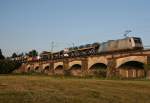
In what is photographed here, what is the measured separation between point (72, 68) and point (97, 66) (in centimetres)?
890

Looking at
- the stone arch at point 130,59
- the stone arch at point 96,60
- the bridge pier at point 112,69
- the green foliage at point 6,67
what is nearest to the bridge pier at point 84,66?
the stone arch at point 96,60

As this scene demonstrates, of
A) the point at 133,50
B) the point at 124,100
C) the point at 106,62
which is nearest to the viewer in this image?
the point at 124,100

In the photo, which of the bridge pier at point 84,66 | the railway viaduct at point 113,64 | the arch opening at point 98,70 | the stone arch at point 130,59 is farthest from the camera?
the bridge pier at point 84,66

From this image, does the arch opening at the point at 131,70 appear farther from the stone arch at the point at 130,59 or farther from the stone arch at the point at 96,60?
the stone arch at the point at 96,60

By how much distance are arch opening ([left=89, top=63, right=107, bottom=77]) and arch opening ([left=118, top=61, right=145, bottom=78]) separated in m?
3.33

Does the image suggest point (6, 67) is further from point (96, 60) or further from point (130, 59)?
point (130, 59)

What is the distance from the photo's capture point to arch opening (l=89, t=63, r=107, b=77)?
47.0 m

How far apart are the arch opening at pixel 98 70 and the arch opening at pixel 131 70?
333 cm

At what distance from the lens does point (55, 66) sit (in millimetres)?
67938

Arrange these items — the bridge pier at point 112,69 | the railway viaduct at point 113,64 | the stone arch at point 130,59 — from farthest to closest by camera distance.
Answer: the bridge pier at point 112,69
the railway viaduct at point 113,64
the stone arch at point 130,59

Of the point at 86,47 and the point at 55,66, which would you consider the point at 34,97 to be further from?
the point at 55,66

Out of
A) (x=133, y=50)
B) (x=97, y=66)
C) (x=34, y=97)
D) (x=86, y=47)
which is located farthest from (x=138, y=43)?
(x=34, y=97)

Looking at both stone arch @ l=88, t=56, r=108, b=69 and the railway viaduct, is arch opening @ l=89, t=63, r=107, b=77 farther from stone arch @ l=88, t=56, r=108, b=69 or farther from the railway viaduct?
stone arch @ l=88, t=56, r=108, b=69

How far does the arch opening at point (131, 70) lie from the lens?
143 ft
